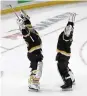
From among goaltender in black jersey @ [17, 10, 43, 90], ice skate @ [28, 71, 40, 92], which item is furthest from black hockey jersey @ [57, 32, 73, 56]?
ice skate @ [28, 71, 40, 92]

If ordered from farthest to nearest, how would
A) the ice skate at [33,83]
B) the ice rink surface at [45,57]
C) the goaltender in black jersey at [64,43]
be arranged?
the ice rink surface at [45,57] → the ice skate at [33,83] → the goaltender in black jersey at [64,43]

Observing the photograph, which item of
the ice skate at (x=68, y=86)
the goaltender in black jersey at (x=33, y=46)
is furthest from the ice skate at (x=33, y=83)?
the ice skate at (x=68, y=86)

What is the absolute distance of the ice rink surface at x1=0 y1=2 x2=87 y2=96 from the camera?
3.36m

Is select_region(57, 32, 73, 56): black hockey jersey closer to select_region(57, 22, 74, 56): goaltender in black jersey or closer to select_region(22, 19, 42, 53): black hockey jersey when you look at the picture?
select_region(57, 22, 74, 56): goaltender in black jersey

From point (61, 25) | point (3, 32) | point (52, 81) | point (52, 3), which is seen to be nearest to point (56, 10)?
point (52, 3)

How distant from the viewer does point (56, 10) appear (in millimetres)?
7051

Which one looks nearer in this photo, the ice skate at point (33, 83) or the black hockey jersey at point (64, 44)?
the black hockey jersey at point (64, 44)

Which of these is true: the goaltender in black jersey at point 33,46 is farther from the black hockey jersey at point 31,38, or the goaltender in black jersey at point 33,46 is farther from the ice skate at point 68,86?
the ice skate at point 68,86

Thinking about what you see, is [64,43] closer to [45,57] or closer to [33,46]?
[33,46]

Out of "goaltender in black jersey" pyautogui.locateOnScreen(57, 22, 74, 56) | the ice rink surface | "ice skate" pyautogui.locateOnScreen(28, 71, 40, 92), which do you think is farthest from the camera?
the ice rink surface

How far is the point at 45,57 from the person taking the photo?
14.3ft

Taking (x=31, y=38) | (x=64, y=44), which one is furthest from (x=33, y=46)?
(x=64, y=44)

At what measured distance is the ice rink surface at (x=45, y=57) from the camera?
3.36m

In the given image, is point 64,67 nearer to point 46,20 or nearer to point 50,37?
point 50,37
